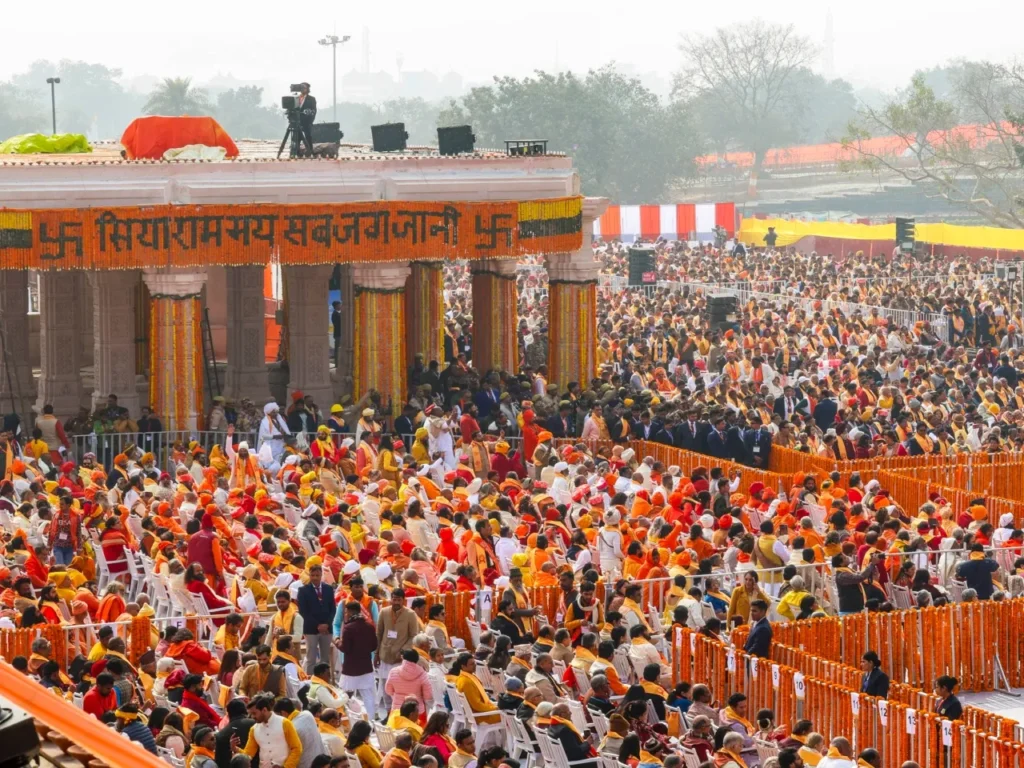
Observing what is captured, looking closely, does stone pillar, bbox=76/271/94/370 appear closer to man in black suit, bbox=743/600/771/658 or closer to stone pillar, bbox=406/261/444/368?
stone pillar, bbox=406/261/444/368

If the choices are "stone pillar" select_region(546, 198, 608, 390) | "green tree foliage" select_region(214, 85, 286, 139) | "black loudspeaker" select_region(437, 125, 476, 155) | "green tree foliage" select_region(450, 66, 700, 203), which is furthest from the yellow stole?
"green tree foliage" select_region(214, 85, 286, 139)

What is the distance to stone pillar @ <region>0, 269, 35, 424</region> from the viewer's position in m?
30.7

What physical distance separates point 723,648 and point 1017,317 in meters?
26.8

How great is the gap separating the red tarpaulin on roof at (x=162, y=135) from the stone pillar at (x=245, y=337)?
9.52 feet

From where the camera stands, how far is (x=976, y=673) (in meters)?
16.9

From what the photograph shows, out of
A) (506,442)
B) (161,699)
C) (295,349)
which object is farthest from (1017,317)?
(161,699)

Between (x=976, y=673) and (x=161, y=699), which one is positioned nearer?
(x=161, y=699)

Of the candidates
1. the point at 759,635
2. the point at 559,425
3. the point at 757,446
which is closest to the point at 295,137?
the point at 559,425

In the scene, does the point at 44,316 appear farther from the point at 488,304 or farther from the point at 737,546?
the point at 737,546

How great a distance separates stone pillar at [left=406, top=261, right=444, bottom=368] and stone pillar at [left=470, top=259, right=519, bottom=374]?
30.0 inches

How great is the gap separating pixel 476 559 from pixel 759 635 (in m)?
3.19

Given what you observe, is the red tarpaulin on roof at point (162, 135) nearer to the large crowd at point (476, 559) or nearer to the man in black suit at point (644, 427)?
the large crowd at point (476, 559)

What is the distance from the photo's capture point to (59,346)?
3033cm

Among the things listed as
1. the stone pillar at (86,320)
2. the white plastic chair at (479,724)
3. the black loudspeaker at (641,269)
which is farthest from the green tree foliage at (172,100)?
the white plastic chair at (479,724)
